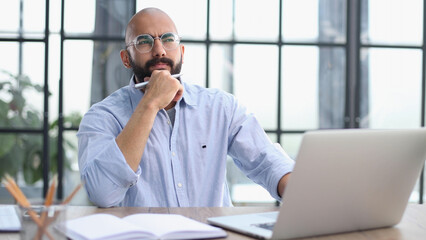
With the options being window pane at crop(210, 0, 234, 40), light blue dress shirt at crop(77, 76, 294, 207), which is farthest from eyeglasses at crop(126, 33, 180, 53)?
window pane at crop(210, 0, 234, 40)

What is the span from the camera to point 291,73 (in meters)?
3.71

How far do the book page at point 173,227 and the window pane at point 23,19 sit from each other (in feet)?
8.10

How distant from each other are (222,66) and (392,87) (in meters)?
1.14

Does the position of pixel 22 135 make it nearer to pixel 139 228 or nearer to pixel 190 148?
pixel 190 148

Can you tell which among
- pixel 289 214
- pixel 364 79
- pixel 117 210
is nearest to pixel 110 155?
pixel 117 210

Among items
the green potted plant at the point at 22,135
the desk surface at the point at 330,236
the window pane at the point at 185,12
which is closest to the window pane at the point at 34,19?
the green potted plant at the point at 22,135

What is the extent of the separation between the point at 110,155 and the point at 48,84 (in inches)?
74.5

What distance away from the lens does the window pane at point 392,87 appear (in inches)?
148

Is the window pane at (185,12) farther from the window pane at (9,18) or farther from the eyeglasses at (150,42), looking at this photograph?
the eyeglasses at (150,42)

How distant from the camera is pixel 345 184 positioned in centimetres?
129

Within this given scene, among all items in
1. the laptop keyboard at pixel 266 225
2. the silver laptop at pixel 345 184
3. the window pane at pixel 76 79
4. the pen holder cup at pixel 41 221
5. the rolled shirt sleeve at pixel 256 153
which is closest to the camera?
the pen holder cup at pixel 41 221

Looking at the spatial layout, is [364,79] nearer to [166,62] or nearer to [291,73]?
[291,73]

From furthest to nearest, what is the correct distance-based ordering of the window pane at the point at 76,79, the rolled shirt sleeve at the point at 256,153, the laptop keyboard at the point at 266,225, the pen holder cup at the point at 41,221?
the window pane at the point at 76,79 → the rolled shirt sleeve at the point at 256,153 → the laptop keyboard at the point at 266,225 → the pen holder cup at the point at 41,221

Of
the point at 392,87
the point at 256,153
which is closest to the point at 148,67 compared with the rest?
the point at 256,153
